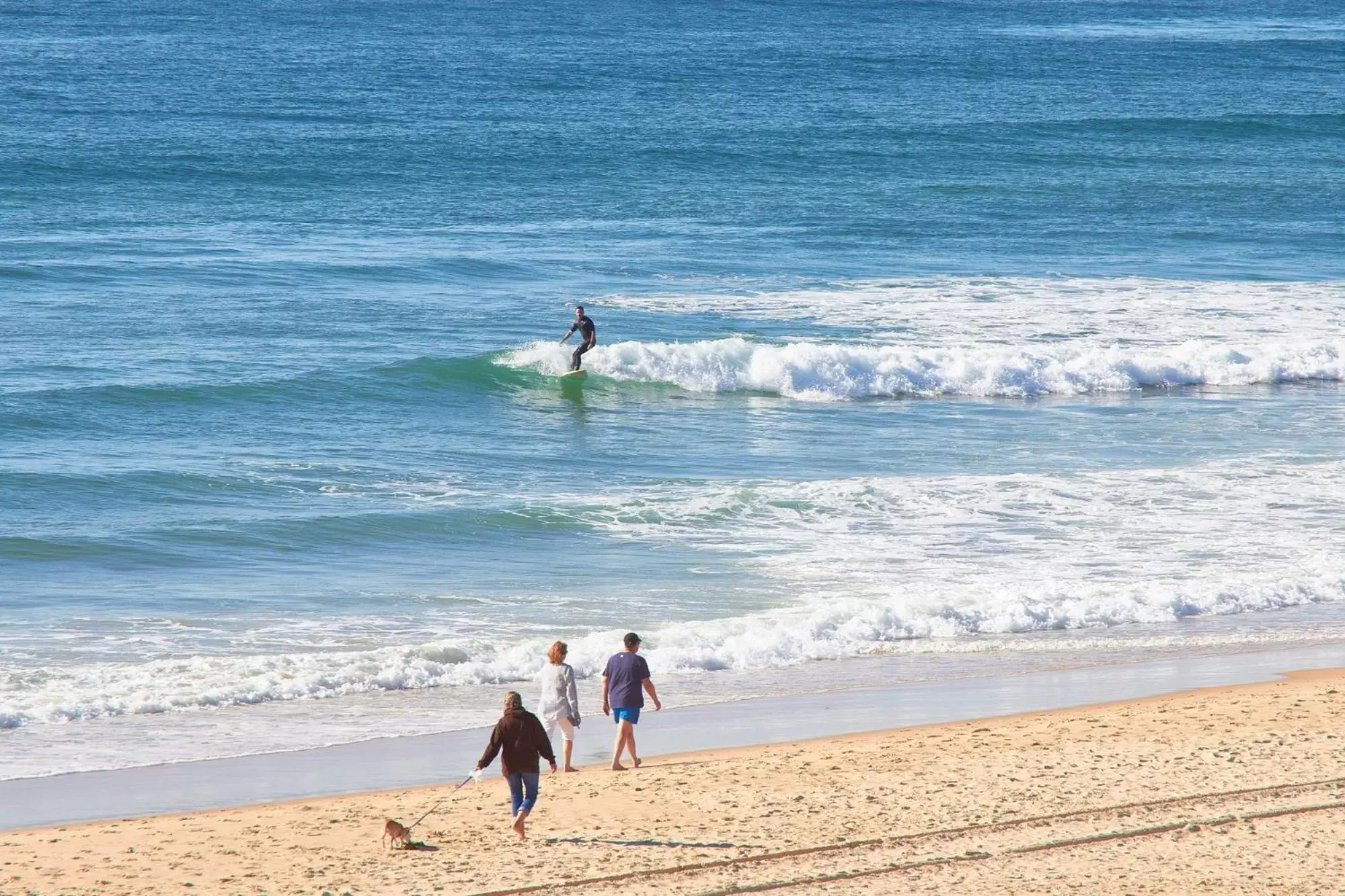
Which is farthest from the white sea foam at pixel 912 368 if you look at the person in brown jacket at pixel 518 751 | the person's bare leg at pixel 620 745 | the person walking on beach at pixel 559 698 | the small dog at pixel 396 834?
the small dog at pixel 396 834

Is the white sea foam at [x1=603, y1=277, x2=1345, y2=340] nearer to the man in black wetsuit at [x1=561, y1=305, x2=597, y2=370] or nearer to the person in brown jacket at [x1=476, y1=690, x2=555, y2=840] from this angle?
the man in black wetsuit at [x1=561, y1=305, x2=597, y2=370]

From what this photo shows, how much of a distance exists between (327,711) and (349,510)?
235 inches

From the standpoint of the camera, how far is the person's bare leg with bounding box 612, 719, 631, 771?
1052cm

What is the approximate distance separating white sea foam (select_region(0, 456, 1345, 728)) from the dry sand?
2631 millimetres

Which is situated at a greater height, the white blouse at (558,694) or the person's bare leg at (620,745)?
the white blouse at (558,694)

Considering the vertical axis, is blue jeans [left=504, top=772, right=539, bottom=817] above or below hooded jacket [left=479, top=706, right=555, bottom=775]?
below

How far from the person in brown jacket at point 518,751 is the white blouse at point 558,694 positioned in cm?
118

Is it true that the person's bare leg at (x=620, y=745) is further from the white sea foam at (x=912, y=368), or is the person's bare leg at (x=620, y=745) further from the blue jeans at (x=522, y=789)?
the white sea foam at (x=912, y=368)

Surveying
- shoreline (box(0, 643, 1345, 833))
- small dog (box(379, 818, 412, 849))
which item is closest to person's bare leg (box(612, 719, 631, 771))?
shoreline (box(0, 643, 1345, 833))

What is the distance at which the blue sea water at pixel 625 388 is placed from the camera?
45.9 feet

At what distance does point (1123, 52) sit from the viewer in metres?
70.3

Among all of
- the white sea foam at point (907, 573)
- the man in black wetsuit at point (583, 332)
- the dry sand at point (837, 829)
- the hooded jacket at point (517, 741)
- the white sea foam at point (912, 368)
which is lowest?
the dry sand at point (837, 829)

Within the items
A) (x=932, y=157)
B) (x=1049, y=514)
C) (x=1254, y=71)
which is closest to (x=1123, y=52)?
(x=1254, y=71)

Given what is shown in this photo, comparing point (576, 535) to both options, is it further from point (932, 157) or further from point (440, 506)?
point (932, 157)
